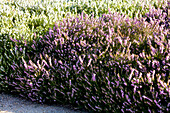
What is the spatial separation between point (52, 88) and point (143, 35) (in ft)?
5.97

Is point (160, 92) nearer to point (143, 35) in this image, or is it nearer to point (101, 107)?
point (101, 107)

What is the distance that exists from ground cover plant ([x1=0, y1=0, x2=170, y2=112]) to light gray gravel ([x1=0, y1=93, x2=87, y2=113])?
0.38 ft

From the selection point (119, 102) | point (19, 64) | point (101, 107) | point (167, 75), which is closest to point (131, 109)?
point (119, 102)

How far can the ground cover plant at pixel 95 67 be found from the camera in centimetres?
332

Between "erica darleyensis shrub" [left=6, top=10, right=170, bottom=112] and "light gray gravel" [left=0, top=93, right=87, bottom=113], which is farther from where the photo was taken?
"light gray gravel" [left=0, top=93, right=87, bottom=113]

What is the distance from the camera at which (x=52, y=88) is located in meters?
3.93

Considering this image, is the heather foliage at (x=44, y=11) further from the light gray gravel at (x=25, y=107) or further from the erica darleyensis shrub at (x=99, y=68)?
the light gray gravel at (x=25, y=107)

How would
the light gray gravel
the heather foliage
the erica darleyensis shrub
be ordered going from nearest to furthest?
the erica darleyensis shrub
the light gray gravel
the heather foliage

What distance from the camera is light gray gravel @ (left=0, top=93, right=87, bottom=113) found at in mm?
3848

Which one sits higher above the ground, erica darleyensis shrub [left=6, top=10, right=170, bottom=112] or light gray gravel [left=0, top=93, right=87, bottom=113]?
erica darleyensis shrub [left=6, top=10, right=170, bottom=112]

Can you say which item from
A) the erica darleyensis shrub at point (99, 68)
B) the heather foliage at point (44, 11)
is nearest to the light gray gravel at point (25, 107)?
the erica darleyensis shrub at point (99, 68)

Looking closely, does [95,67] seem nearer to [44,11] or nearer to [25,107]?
[25,107]

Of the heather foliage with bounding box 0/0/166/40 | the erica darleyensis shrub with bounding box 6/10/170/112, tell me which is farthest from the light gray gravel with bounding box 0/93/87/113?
the heather foliage with bounding box 0/0/166/40

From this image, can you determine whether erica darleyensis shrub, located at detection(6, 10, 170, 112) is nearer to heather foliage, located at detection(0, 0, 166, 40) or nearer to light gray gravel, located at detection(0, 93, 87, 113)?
light gray gravel, located at detection(0, 93, 87, 113)
